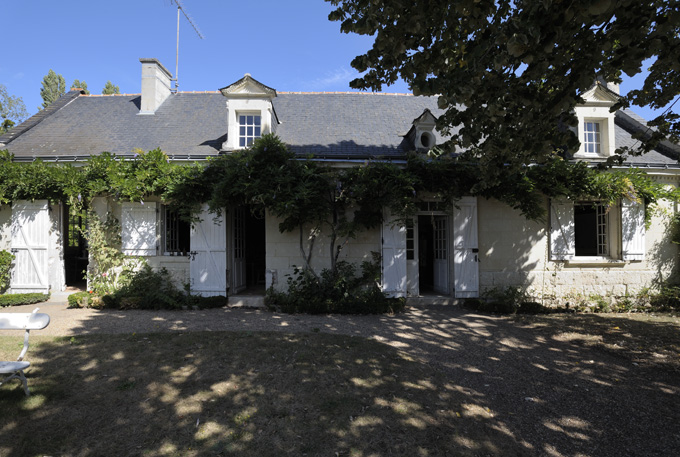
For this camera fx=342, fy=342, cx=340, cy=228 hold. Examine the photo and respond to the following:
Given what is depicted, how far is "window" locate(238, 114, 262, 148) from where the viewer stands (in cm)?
827

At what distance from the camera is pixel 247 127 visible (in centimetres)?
833

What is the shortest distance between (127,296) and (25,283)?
8.51 feet

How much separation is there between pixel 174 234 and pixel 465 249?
269 inches

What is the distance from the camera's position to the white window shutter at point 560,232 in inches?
301

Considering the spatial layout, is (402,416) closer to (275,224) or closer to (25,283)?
(275,224)

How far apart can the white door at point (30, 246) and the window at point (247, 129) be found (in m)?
4.47

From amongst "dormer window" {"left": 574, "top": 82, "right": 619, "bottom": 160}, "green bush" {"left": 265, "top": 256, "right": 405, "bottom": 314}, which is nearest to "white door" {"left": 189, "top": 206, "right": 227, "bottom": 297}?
"green bush" {"left": 265, "top": 256, "right": 405, "bottom": 314}

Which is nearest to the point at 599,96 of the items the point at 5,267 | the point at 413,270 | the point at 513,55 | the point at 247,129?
the point at 413,270

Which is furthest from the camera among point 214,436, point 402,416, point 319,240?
point 319,240

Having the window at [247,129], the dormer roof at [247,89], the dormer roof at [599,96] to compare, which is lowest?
the window at [247,129]

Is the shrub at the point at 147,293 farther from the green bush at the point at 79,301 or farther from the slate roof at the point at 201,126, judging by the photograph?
the slate roof at the point at 201,126

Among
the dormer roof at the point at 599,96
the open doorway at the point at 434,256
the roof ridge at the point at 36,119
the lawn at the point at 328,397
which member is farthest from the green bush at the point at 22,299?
the dormer roof at the point at 599,96

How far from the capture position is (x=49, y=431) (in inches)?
104

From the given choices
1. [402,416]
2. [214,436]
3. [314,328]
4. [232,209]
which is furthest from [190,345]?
[232,209]
